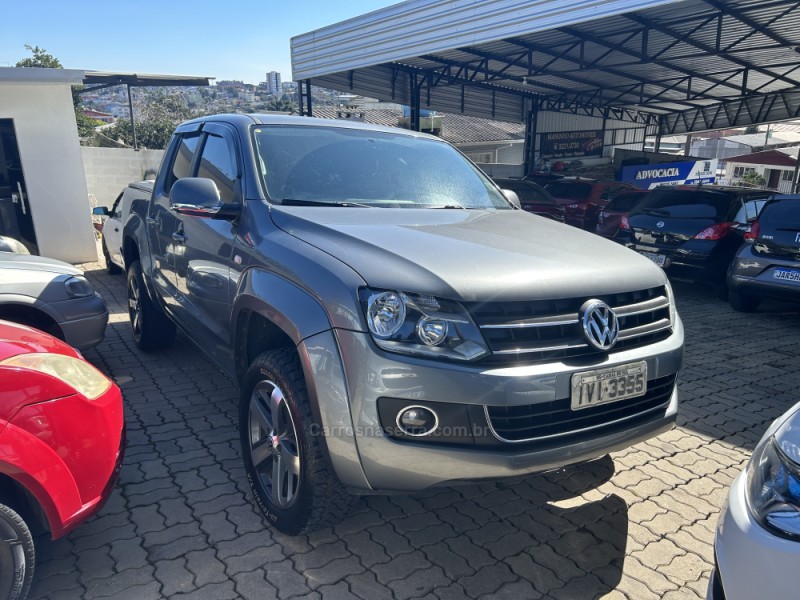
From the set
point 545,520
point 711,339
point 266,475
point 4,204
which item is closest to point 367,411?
point 266,475

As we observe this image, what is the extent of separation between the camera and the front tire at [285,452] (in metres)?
2.37

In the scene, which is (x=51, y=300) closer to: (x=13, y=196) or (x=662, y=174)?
(x=13, y=196)

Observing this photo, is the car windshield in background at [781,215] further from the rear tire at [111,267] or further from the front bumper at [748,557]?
the rear tire at [111,267]

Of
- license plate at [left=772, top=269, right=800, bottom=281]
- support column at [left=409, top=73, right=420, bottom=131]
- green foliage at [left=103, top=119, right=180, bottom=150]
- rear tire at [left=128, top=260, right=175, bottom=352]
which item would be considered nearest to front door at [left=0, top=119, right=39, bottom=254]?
rear tire at [left=128, top=260, right=175, bottom=352]

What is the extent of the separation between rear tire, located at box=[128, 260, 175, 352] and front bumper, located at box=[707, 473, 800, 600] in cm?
430

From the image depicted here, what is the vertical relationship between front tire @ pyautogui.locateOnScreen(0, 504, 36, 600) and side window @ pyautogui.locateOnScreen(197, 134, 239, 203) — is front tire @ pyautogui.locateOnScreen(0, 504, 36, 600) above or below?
below

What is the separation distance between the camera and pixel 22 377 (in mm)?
2123

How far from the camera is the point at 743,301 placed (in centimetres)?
732

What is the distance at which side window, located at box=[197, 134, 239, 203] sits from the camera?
3.21 metres

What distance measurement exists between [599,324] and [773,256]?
5.30 metres

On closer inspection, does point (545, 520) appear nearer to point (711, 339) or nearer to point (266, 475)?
point (266, 475)

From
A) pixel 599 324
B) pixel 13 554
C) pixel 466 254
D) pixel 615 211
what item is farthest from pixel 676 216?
pixel 13 554

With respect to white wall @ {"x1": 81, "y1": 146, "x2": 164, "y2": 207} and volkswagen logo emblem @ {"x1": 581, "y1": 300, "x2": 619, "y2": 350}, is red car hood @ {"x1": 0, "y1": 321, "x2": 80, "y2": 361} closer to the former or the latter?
volkswagen logo emblem @ {"x1": 581, "y1": 300, "x2": 619, "y2": 350}

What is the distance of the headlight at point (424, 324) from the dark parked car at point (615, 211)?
28.4ft
